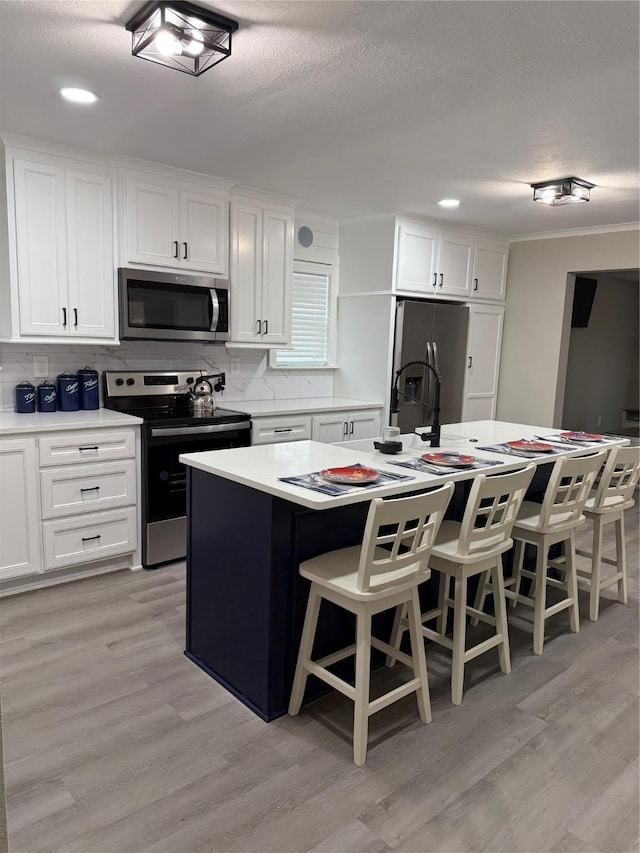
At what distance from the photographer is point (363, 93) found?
2451 millimetres

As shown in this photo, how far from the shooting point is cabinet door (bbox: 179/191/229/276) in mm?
3779

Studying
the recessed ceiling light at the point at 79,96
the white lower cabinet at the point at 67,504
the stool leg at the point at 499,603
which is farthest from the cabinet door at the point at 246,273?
the stool leg at the point at 499,603

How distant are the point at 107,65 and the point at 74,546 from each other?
93.9 inches

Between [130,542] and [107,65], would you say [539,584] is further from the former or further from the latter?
[107,65]

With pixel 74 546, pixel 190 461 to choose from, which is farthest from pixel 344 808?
pixel 74 546

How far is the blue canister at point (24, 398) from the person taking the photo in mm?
3488

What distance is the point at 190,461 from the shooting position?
95.6 inches

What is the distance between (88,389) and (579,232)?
420cm

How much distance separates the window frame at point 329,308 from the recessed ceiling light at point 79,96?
2500 mm

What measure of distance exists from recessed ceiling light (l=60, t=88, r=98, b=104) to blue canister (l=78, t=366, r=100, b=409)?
1.62 metres

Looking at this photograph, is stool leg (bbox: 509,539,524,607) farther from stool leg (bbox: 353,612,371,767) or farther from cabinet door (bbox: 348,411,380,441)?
cabinet door (bbox: 348,411,380,441)

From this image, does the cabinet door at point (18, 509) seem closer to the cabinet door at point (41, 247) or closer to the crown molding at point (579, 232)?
the cabinet door at point (41, 247)

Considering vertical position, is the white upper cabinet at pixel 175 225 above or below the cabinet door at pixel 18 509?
above

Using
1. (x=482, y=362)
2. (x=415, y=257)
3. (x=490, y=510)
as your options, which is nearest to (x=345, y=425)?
(x=415, y=257)
